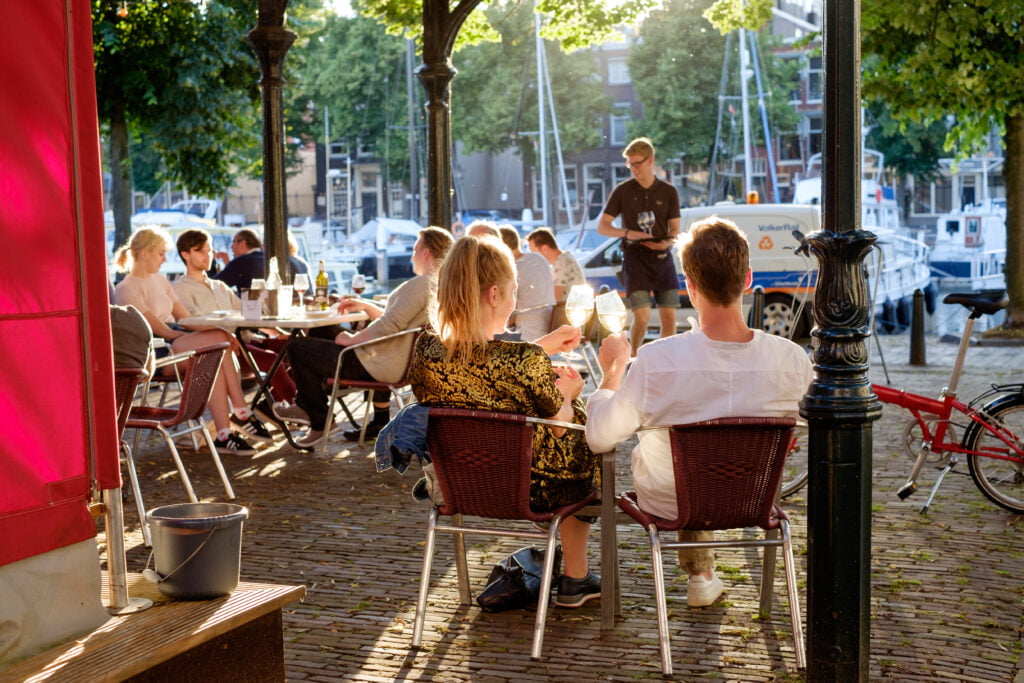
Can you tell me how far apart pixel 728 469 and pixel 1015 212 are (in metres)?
13.7

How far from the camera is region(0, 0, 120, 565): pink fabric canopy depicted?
132 inches

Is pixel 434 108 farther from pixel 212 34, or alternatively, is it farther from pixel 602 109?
pixel 602 109

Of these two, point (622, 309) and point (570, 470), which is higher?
point (622, 309)

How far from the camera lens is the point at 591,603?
5203 millimetres

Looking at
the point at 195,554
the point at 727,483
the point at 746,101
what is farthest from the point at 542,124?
the point at 195,554

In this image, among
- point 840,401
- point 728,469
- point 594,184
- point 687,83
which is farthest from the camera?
point 594,184

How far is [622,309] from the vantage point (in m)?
4.58

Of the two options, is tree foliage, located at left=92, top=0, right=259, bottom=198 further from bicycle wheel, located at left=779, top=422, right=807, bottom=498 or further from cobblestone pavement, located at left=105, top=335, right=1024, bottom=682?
bicycle wheel, located at left=779, top=422, right=807, bottom=498

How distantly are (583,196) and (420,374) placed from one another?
48165 millimetres

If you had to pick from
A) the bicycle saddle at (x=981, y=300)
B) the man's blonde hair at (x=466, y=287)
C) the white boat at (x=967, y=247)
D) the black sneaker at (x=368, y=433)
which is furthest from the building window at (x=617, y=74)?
the man's blonde hair at (x=466, y=287)

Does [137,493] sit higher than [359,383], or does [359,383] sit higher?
[359,383]

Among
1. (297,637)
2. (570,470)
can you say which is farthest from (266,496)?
(570,470)

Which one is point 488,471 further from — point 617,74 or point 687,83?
point 617,74

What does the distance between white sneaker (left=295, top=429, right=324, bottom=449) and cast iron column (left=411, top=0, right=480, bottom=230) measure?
3.46m
